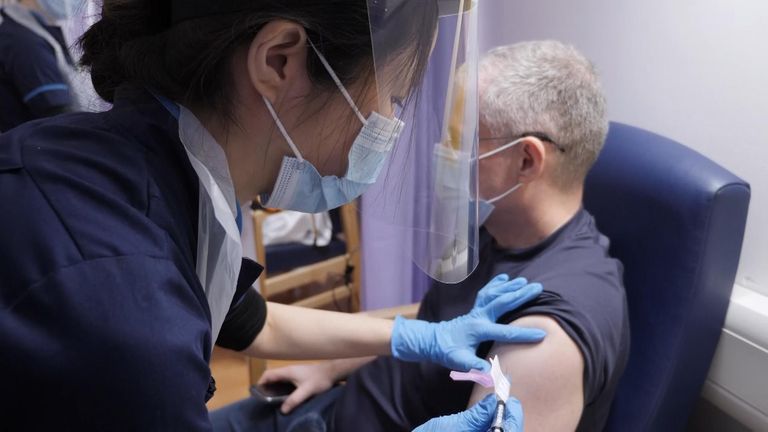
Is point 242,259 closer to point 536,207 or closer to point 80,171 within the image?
point 80,171

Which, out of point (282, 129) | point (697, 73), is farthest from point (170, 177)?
point (697, 73)

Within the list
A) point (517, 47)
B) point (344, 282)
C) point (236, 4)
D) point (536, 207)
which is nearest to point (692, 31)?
point (517, 47)

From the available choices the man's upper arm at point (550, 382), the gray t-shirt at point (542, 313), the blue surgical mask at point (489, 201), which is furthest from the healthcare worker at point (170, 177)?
the blue surgical mask at point (489, 201)

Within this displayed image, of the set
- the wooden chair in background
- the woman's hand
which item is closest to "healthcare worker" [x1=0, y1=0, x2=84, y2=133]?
the wooden chair in background

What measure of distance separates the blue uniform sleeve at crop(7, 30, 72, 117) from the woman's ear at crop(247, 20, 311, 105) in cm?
178

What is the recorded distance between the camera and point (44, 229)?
0.49 metres

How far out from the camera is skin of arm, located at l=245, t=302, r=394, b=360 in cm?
115

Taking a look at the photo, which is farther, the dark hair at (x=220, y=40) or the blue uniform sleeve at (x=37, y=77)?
the blue uniform sleeve at (x=37, y=77)

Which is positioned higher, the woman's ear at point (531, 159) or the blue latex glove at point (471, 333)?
the woman's ear at point (531, 159)

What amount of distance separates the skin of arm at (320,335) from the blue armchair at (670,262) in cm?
52

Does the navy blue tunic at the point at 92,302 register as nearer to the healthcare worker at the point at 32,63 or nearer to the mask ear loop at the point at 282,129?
the mask ear loop at the point at 282,129

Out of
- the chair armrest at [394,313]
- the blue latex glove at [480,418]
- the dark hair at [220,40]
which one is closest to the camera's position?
the dark hair at [220,40]

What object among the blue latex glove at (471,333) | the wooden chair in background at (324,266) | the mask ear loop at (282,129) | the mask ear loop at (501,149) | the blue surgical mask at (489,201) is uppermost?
the mask ear loop at (282,129)

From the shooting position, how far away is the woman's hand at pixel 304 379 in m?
1.28
